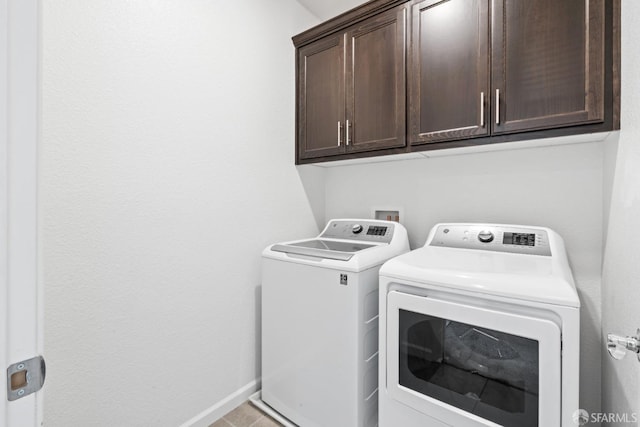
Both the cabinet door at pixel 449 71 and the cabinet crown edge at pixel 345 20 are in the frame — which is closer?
the cabinet door at pixel 449 71

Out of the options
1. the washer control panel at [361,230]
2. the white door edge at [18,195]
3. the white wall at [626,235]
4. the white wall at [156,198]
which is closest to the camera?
the white door edge at [18,195]

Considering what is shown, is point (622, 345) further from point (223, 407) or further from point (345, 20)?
point (345, 20)

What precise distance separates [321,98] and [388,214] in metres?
0.91

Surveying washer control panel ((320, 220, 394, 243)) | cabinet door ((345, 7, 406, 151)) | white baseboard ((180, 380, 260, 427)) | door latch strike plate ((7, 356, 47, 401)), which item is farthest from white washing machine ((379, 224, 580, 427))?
door latch strike plate ((7, 356, 47, 401))

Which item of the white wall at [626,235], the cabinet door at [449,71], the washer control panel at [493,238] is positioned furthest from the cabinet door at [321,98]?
the white wall at [626,235]

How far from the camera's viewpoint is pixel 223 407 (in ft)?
5.51

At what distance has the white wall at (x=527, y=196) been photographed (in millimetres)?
1417

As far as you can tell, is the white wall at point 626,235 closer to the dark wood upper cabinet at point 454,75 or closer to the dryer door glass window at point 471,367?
the dark wood upper cabinet at point 454,75

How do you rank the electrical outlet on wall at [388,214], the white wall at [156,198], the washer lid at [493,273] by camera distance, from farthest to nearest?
the electrical outlet on wall at [388,214] → the white wall at [156,198] → the washer lid at [493,273]

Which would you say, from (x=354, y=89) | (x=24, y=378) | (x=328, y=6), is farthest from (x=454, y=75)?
(x=24, y=378)

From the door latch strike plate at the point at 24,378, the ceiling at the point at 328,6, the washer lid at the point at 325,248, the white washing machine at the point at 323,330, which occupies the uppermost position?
the ceiling at the point at 328,6

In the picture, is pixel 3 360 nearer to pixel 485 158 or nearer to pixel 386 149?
pixel 386 149

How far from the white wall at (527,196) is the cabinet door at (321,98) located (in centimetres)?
42

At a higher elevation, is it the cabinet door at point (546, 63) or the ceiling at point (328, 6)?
the ceiling at point (328, 6)
